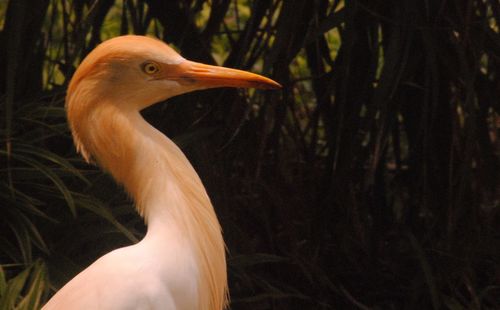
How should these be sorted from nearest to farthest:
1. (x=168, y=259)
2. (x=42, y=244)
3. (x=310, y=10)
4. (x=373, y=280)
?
(x=168, y=259)
(x=42, y=244)
(x=310, y=10)
(x=373, y=280)

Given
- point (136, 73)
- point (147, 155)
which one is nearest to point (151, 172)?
point (147, 155)

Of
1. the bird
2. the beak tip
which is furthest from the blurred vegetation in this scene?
the beak tip

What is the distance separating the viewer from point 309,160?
3.86 m

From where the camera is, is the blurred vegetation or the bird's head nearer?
the bird's head

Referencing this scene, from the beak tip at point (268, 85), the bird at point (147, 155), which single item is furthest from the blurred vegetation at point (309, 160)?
the beak tip at point (268, 85)

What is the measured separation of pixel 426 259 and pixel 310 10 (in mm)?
927

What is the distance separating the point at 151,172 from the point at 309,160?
1.60m

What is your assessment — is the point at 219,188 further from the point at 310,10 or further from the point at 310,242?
the point at 310,10

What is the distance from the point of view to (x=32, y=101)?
3.41 m

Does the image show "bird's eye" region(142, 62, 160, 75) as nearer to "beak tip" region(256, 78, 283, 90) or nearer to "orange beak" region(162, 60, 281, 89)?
"orange beak" region(162, 60, 281, 89)

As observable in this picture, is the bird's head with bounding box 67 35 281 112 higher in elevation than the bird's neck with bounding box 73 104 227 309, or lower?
higher

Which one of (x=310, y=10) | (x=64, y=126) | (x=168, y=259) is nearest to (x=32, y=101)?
(x=64, y=126)

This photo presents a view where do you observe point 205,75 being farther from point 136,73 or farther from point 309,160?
point 309,160

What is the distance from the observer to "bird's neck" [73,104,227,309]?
2.32m
